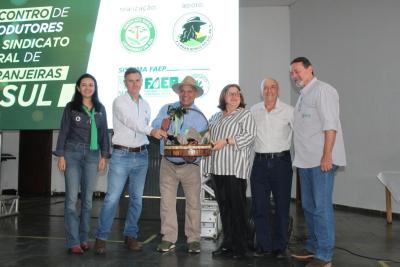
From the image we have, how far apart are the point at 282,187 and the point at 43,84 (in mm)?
3164

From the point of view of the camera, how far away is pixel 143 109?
3.30 m

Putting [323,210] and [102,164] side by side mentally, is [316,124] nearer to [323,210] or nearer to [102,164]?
[323,210]

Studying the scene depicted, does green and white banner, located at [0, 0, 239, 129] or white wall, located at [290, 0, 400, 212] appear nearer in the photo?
green and white banner, located at [0, 0, 239, 129]

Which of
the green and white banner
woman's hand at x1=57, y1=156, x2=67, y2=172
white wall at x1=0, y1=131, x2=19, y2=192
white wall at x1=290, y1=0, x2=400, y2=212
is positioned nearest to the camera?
woman's hand at x1=57, y1=156, x2=67, y2=172

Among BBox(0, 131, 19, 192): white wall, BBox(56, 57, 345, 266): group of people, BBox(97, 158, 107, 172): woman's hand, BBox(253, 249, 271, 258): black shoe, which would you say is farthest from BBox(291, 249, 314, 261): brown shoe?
BBox(0, 131, 19, 192): white wall

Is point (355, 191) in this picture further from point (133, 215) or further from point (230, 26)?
point (133, 215)

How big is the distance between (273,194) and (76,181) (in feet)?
5.16

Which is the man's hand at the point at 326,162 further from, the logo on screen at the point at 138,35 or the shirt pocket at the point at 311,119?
the logo on screen at the point at 138,35

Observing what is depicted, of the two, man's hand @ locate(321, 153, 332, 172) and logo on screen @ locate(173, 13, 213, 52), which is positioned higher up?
logo on screen @ locate(173, 13, 213, 52)

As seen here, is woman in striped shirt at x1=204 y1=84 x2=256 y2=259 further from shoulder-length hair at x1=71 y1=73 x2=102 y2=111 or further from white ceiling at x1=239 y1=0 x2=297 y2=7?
white ceiling at x1=239 y1=0 x2=297 y2=7

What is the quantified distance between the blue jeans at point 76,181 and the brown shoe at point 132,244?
0.40m

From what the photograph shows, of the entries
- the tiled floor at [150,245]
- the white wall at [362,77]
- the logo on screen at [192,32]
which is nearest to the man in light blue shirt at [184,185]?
the tiled floor at [150,245]

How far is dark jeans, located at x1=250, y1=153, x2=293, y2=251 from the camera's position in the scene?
305 cm

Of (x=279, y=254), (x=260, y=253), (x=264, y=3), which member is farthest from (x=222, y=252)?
(x=264, y=3)
